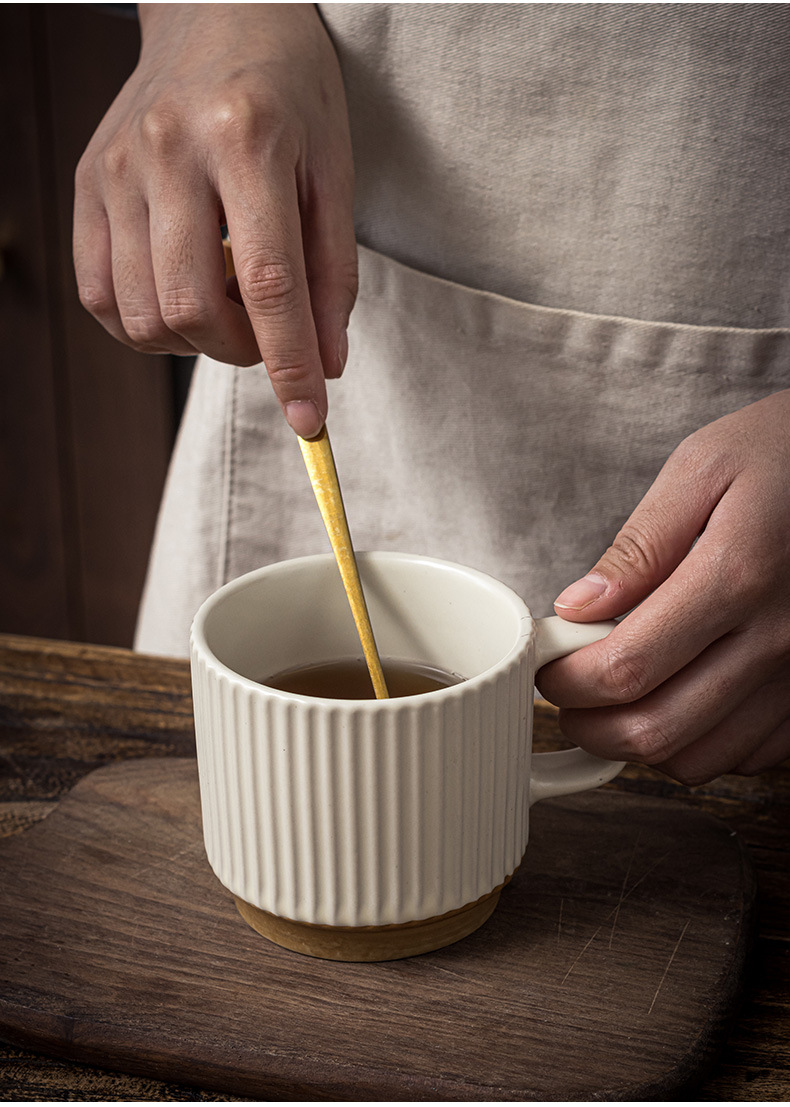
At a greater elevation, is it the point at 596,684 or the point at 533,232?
the point at 533,232

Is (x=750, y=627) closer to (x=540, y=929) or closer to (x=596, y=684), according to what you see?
(x=596, y=684)

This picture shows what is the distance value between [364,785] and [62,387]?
1434 millimetres

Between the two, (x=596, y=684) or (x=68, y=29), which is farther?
(x=68, y=29)

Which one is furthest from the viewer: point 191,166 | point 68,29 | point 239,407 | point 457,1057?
point 68,29

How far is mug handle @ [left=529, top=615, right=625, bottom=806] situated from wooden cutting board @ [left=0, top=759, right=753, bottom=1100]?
6cm

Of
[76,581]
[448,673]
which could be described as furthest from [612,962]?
[76,581]

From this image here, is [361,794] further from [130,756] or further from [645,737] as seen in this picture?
[130,756]

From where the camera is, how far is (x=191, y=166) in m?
0.60

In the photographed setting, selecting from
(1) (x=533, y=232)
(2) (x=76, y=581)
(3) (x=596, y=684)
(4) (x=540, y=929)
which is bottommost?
(2) (x=76, y=581)

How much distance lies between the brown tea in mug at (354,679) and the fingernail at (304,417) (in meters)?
0.14

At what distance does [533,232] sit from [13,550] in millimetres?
1355

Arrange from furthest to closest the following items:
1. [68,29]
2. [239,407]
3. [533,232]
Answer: [68,29], [239,407], [533,232]

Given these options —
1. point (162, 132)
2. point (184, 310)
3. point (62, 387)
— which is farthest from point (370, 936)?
point (62, 387)

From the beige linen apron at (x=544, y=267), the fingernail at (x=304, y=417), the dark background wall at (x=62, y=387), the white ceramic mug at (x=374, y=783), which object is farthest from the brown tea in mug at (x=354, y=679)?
the dark background wall at (x=62, y=387)
